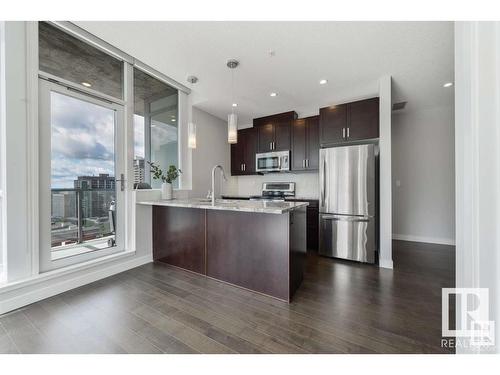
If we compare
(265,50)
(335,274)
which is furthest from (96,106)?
(335,274)

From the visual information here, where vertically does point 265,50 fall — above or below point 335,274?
above

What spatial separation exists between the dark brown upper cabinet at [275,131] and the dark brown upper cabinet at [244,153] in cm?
16

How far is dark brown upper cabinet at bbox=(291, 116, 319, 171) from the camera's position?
3633 mm

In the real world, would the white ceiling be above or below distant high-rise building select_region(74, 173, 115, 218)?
above

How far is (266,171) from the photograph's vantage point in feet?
13.5

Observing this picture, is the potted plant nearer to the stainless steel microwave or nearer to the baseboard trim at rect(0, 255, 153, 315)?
the baseboard trim at rect(0, 255, 153, 315)

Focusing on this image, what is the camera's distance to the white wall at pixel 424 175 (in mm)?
3709

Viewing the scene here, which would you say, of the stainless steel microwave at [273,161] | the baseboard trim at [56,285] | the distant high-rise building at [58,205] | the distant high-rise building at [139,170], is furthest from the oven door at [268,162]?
the distant high-rise building at [58,205]

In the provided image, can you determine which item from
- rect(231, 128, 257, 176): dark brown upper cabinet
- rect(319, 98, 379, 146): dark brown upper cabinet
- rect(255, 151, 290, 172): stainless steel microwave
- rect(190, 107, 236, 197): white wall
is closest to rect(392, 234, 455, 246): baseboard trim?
rect(319, 98, 379, 146): dark brown upper cabinet

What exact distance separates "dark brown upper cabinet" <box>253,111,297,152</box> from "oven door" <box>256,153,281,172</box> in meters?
0.14

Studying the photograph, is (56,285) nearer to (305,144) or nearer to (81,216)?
(81,216)
